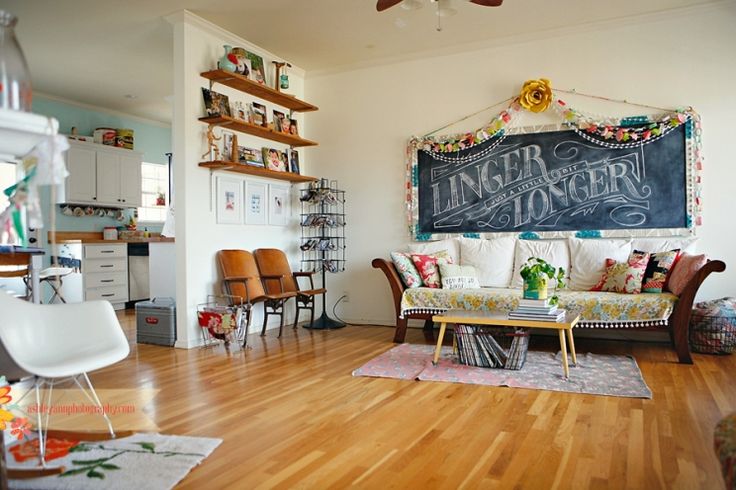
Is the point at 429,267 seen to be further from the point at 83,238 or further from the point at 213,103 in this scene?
the point at 83,238

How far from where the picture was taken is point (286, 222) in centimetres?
630

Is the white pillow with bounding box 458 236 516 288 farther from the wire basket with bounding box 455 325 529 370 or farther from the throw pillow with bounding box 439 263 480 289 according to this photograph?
A: the wire basket with bounding box 455 325 529 370

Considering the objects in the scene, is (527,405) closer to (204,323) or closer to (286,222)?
(204,323)

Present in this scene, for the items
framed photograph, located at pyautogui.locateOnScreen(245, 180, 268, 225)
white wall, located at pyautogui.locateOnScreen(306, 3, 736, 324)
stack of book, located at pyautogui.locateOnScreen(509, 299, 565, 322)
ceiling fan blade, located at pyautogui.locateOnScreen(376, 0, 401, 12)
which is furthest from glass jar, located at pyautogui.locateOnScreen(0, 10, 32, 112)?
white wall, located at pyautogui.locateOnScreen(306, 3, 736, 324)

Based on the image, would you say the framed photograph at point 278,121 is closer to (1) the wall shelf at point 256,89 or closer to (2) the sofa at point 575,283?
(1) the wall shelf at point 256,89

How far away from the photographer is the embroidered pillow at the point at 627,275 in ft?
14.6

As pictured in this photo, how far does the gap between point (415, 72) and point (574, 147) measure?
188cm

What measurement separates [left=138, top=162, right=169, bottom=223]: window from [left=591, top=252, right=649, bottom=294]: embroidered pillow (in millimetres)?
6746

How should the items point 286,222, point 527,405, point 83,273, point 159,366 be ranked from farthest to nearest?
point 83,273
point 286,222
point 159,366
point 527,405

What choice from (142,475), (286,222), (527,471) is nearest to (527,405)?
(527,471)

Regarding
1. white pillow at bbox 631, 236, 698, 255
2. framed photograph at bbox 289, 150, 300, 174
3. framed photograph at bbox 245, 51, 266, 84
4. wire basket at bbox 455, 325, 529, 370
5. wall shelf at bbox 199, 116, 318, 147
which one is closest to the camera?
wire basket at bbox 455, 325, 529, 370

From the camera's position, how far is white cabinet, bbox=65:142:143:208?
7.31 m

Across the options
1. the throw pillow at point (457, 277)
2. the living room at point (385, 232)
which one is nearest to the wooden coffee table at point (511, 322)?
the living room at point (385, 232)

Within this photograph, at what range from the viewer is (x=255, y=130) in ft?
17.7
